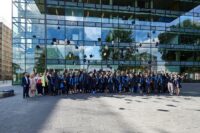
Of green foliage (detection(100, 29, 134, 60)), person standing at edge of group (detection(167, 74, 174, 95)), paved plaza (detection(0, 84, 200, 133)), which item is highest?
green foliage (detection(100, 29, 134, 60))

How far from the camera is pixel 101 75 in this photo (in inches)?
981

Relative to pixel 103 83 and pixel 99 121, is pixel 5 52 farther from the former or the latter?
pixel 99 121

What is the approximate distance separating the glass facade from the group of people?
49.3ft

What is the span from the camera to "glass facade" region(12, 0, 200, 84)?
38.6 meters

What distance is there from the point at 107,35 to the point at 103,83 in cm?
1800

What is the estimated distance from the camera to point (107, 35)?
42.0 meters

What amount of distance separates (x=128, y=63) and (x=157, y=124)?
106 ft

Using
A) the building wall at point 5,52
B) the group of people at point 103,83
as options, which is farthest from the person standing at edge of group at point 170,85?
the building wall at point 5,52

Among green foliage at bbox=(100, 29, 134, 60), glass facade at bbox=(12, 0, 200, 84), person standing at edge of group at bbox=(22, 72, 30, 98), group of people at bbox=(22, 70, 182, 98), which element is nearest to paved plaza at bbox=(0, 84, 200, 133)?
person standing at edge of group at bbox=(22, 72, 30, 98)

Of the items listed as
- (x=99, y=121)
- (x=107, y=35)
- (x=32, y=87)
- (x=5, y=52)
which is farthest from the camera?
(x=5, y=52)

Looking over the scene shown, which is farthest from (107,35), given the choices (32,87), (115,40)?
(32,87)

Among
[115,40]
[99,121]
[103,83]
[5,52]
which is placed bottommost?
[99,121]

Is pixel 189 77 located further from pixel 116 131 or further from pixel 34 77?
pixel 116 131

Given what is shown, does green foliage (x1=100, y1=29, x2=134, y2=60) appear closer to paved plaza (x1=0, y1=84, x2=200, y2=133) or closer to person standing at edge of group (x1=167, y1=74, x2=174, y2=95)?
person standing at edge of group (x1=167, y1=74, x2=174, y2=95)
